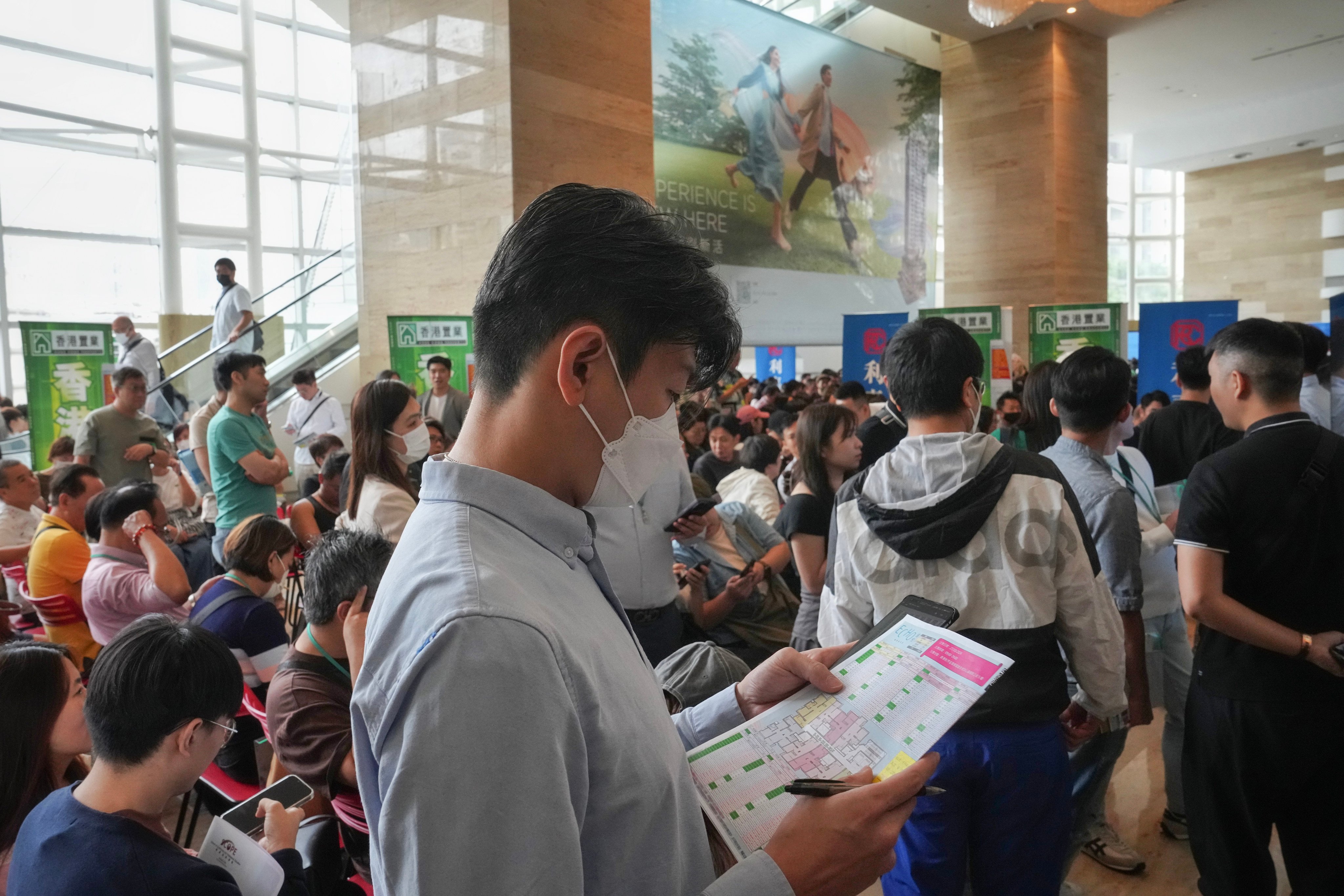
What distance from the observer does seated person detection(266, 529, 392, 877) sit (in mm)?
2154

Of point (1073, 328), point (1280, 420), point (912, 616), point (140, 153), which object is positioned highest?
point (140, 153)

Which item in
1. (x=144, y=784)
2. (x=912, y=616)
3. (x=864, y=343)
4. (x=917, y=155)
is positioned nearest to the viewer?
(x=912, y=616)

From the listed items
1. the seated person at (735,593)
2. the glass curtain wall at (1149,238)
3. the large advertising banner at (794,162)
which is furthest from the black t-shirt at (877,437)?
the glass curtain wall at (1149,238)

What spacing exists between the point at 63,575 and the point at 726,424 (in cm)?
351

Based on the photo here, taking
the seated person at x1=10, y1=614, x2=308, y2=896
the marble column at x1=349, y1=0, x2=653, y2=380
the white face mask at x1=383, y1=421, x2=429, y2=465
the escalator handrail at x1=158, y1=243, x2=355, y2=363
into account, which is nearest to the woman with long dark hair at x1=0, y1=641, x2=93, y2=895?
the seated person at x1=10, y1=614, x2=308, y2=896

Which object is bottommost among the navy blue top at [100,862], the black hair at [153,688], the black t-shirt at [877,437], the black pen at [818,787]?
the navy blue top at [100,862]

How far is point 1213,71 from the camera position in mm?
18000

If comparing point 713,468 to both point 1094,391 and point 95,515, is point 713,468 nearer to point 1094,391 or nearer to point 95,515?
point 1094,391

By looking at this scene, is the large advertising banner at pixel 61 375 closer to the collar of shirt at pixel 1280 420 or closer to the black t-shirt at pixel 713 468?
the black t-shirt at pixel 713 468

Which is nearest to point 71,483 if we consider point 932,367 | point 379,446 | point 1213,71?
point 379,446

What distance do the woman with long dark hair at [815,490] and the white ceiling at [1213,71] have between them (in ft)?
44.1

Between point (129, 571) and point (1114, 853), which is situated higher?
point (129, 571)

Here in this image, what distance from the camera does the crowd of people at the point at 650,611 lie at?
0.74 meters

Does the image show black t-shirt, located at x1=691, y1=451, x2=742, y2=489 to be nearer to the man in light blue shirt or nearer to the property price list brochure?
the property price list brochure
